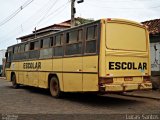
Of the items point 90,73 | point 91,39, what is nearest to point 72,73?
point 90,73

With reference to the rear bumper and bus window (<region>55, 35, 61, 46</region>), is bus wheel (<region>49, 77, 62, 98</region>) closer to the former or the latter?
bus window (<region>55, 35, 61, 46</region>)

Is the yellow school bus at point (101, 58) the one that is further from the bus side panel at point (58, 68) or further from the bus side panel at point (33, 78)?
the bus side panel at point (33, 78)

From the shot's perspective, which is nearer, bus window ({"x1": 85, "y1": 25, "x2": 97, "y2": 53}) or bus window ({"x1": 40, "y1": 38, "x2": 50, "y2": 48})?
bus window ({"x1": 85, "y1": 25, "x2": 97, "y2": 53})

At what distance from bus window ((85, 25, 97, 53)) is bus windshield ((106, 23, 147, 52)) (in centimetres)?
54

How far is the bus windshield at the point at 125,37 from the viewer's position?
13079 millimetres

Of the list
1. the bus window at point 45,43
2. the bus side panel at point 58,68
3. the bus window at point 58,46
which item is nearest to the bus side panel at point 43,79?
the bus side panel at point 58,68

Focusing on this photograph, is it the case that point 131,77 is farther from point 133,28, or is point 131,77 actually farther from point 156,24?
point 156,24

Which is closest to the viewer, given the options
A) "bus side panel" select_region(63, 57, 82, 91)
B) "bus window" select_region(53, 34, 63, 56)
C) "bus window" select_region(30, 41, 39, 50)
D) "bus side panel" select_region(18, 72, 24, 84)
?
"bus side panel" select_region(63, 57, 82, 91)

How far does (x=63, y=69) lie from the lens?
15422 millimetres

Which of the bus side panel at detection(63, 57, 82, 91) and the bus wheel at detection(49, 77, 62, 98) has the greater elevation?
the bus side panel at detection(63, 57, 82, 91)

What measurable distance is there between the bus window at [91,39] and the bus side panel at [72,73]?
732 mm

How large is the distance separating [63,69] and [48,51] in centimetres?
223

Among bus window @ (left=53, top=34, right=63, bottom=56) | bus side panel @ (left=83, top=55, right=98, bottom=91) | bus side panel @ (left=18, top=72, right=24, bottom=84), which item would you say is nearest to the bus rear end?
bus side panel @ (left=83, top=55, right=98, bottom=91)

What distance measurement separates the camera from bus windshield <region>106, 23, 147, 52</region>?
42.9 ft
